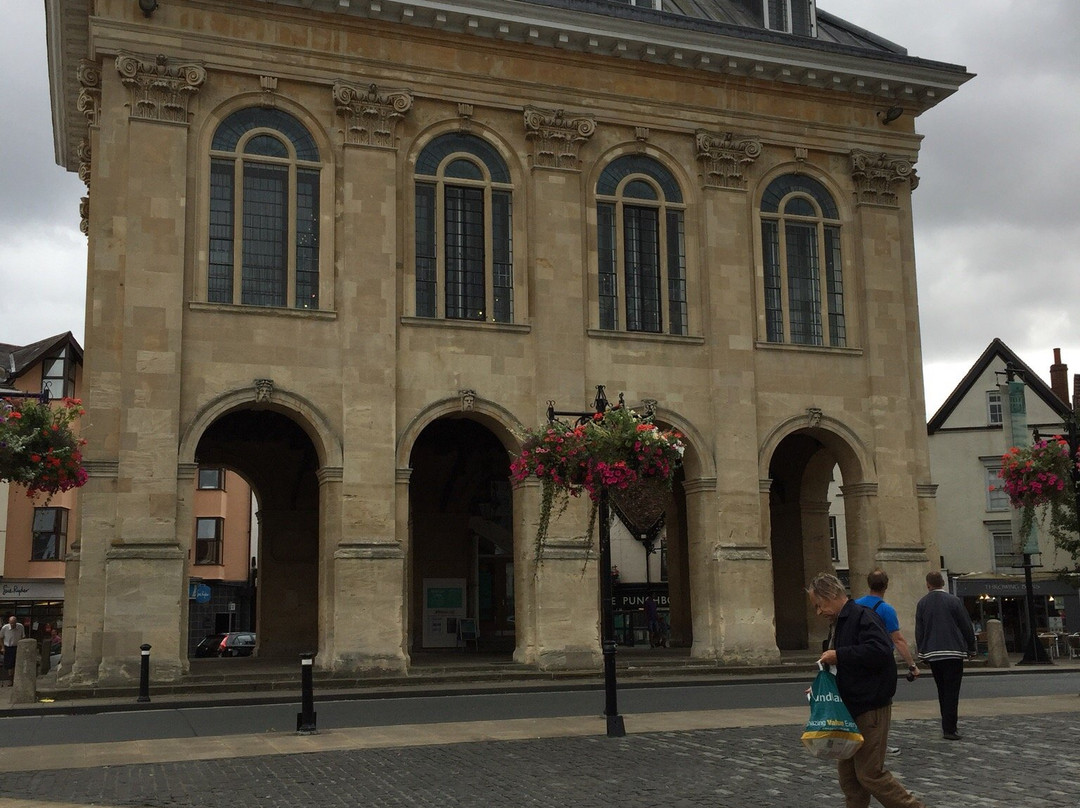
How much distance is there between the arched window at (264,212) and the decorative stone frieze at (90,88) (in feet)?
9.03

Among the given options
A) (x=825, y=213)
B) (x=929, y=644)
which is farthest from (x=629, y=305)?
(x=929, y=644)

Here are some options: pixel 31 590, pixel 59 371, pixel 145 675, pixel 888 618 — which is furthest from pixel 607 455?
pixel 59 371

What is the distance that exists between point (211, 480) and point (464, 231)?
110 feet

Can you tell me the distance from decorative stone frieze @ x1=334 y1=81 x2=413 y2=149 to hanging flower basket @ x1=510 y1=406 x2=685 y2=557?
426 inches

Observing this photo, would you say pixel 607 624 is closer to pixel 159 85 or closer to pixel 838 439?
pixel 838 439

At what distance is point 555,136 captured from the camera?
27969 millimetres

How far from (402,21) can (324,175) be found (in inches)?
151

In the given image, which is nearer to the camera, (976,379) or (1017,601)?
(1017,601)

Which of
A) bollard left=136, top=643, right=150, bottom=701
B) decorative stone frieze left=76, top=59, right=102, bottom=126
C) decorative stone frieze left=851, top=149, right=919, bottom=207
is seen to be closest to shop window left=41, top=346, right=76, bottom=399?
decorative stone frieze left=76, top=59, right=102, bottom=126

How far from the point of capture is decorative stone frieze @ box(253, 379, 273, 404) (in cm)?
2511

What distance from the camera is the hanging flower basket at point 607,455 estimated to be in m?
17.4

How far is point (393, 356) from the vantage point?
26.1 meters

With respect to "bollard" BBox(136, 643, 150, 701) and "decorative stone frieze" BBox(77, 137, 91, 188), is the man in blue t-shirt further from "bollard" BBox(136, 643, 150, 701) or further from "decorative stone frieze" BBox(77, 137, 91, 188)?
"decorative stone frieze" BBox(77, 137, 91, 188)

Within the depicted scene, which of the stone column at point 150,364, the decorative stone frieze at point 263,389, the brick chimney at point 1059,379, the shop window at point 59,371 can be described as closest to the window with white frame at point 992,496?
the brick chimney at point 1059,379
